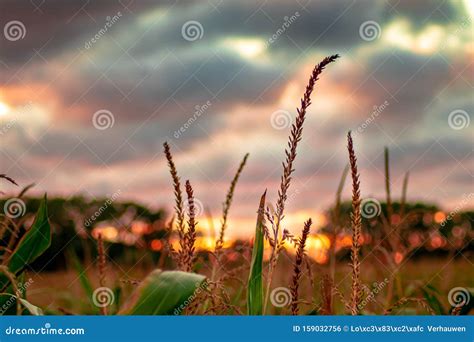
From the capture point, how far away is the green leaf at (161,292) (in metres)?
1.87

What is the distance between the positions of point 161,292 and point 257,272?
13.8 inches

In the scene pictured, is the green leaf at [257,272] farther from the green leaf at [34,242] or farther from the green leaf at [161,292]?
the green leaf at [34,242]

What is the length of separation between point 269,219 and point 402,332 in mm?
878

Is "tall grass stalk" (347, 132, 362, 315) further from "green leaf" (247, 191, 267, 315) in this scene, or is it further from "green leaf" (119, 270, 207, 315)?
"green leaf" (119, 270, 207, 315)

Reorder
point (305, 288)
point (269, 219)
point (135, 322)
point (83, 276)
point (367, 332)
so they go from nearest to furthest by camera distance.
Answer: point (269, 219), point (135, 322), point (367, 332), point (83, 276), point (305, 288)

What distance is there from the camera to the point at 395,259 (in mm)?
3559

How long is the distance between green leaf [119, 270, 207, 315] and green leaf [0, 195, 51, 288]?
20.1 inches

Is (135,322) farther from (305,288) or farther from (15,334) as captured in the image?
(305,288)

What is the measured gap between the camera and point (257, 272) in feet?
6.97

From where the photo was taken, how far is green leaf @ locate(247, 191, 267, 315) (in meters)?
2.09

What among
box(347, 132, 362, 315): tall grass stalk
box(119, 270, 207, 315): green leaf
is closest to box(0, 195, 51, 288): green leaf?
box(119, 270, 207, 315): green leaf

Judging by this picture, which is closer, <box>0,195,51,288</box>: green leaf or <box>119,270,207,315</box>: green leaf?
<box>119,270,207,315</box>: green leaf

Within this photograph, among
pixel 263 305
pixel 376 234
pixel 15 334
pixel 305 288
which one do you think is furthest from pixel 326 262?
pixel 15 334

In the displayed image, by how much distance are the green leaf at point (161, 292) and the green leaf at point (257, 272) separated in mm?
252
